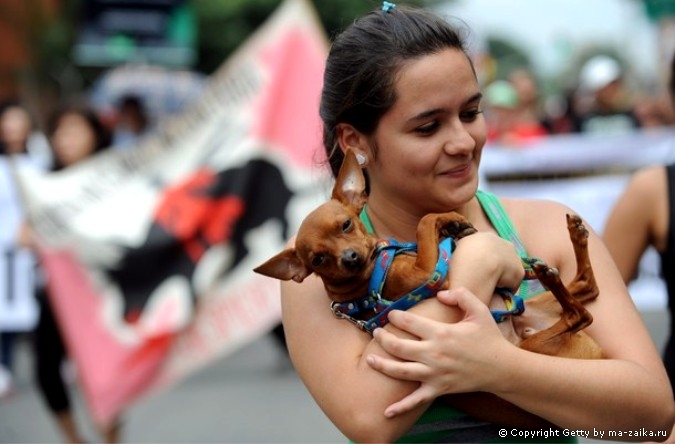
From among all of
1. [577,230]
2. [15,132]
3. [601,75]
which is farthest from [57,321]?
[601,75]

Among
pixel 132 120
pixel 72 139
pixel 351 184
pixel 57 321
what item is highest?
pixel 351 184

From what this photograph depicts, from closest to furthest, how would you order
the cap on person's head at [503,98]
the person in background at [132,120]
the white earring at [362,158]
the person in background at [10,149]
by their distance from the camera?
the white earring at [362,158] < the person in background at [10,149] < the cap on person's head at [503,98] < the person in background at [132,120]

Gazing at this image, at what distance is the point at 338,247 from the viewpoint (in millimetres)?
2510

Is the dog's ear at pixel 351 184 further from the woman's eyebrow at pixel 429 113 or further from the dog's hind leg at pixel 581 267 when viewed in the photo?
the dog's hind leg at pixel 581 267

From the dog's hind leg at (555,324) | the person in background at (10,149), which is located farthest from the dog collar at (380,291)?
the person in background at (10,149)

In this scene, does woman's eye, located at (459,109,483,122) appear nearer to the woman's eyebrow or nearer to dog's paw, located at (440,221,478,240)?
the woman's eyebrow

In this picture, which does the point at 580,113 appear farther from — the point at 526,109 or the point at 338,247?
the point at 338,247

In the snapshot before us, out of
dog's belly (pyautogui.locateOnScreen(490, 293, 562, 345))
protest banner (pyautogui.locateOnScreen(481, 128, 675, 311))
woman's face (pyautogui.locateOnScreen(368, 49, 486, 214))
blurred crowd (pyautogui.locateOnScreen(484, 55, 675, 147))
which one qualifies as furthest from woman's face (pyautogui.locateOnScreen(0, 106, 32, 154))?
dog's belly (pyautogui.locateOnScreen(490, 293, 562, 345))

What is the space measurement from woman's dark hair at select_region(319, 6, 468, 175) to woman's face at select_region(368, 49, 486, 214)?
0.09 feet

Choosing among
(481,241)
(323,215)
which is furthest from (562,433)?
(323,215)

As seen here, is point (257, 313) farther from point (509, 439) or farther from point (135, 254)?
point (509, 439)

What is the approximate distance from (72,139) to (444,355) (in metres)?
5.91

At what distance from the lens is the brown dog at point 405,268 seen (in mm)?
2477

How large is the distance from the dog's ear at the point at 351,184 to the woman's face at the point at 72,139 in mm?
5312
